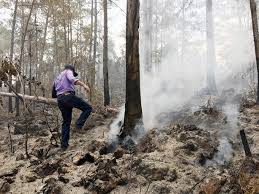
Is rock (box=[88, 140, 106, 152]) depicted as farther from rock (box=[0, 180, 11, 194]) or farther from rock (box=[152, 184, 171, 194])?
rock (box=[152, 184, 171, 194])

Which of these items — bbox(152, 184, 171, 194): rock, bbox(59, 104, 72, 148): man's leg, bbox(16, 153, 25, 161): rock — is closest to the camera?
bbox(152, 184, 171, 194): rock

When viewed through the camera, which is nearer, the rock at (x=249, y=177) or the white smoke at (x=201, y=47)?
the rock at (x=249, y=177)

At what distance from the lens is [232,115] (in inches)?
351

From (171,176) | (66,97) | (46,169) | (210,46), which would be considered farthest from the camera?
(210,46)

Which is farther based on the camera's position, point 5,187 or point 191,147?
point 191,147

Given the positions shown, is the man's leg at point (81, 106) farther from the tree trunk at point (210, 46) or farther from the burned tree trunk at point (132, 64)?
the tree trunk at point (210, 46)

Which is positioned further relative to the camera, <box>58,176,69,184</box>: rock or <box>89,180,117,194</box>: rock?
<box>58,176,69,184</box>: rock

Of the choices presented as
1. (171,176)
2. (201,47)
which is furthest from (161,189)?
(201,47)

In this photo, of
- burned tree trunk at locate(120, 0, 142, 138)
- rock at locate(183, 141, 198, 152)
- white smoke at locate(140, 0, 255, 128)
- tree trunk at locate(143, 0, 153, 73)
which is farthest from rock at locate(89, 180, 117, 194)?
tree trunk at locate(143, 0, 153, 73)

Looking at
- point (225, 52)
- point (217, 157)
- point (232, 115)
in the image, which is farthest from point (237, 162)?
point (225, 52)

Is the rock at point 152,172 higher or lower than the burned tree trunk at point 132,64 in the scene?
lower

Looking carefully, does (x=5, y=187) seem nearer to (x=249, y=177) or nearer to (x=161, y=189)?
(x=161, y=189)

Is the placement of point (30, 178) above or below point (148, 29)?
below

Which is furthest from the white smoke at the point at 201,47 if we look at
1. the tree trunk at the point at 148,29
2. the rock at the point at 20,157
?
the rock at the point at 20,157
